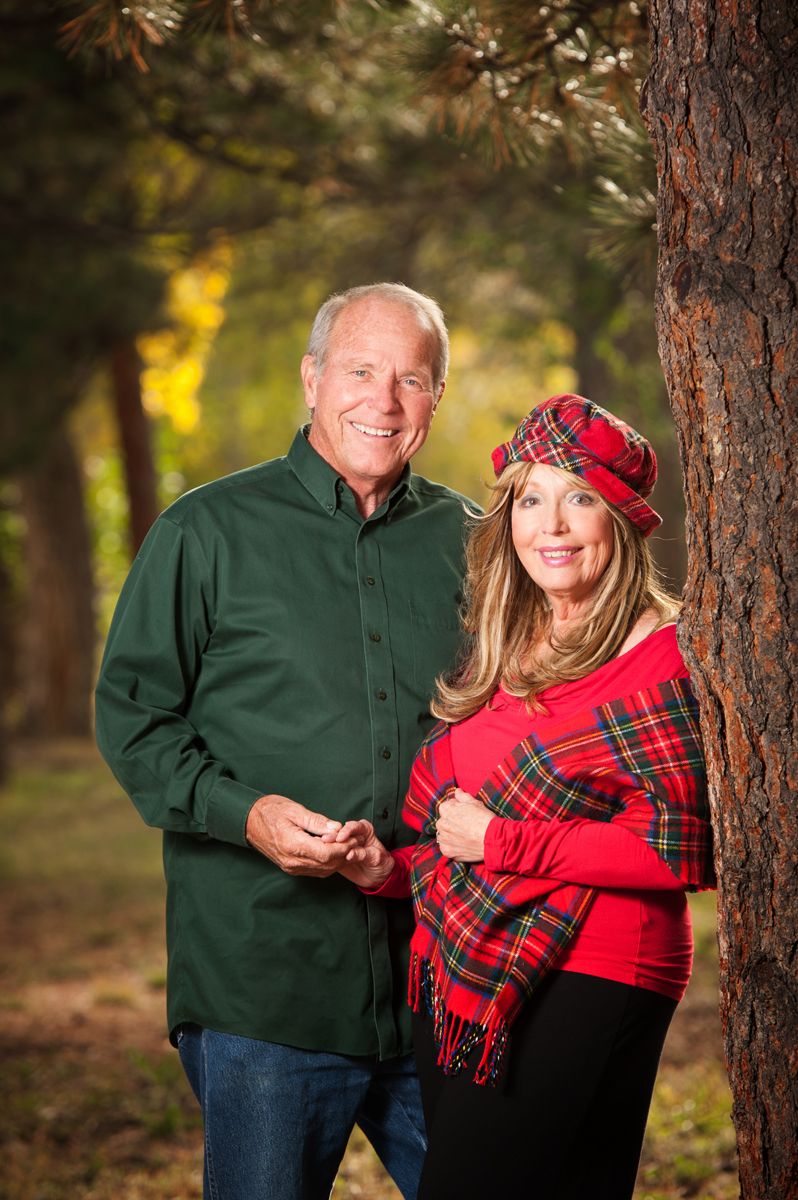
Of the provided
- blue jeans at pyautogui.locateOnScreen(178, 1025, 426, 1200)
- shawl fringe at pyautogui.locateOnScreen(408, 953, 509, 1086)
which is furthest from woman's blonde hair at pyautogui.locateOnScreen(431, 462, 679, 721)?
blue jeans at pyautogui.locateOnScreen(178, 1025, 426, 1200)

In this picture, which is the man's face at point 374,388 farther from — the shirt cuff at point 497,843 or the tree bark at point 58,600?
the tree bark at point 58,600

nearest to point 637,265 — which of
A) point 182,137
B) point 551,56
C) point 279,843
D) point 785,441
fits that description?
point 551,56

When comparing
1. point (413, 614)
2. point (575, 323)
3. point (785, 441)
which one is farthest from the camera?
point (575, 323)

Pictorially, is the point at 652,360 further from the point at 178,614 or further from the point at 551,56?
the point at 178,614

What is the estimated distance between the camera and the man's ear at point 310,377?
2.99m

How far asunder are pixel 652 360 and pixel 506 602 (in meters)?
7.18

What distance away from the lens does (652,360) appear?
372 inches

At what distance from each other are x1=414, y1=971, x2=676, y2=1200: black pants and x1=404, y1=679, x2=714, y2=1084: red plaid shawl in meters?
0.06

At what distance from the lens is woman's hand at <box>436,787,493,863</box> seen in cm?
241

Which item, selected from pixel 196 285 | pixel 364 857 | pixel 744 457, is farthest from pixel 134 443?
pixel 744 457

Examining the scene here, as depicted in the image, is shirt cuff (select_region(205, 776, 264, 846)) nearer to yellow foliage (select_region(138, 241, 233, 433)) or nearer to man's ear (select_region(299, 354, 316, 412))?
man's ear (select_region(299, 354, 316, 412))

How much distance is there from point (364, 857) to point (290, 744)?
0.31m

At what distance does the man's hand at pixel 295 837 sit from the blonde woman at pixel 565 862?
7cm

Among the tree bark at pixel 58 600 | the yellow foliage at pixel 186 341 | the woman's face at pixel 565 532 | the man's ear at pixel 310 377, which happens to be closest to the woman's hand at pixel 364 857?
the woman's face at pixel 565 532
